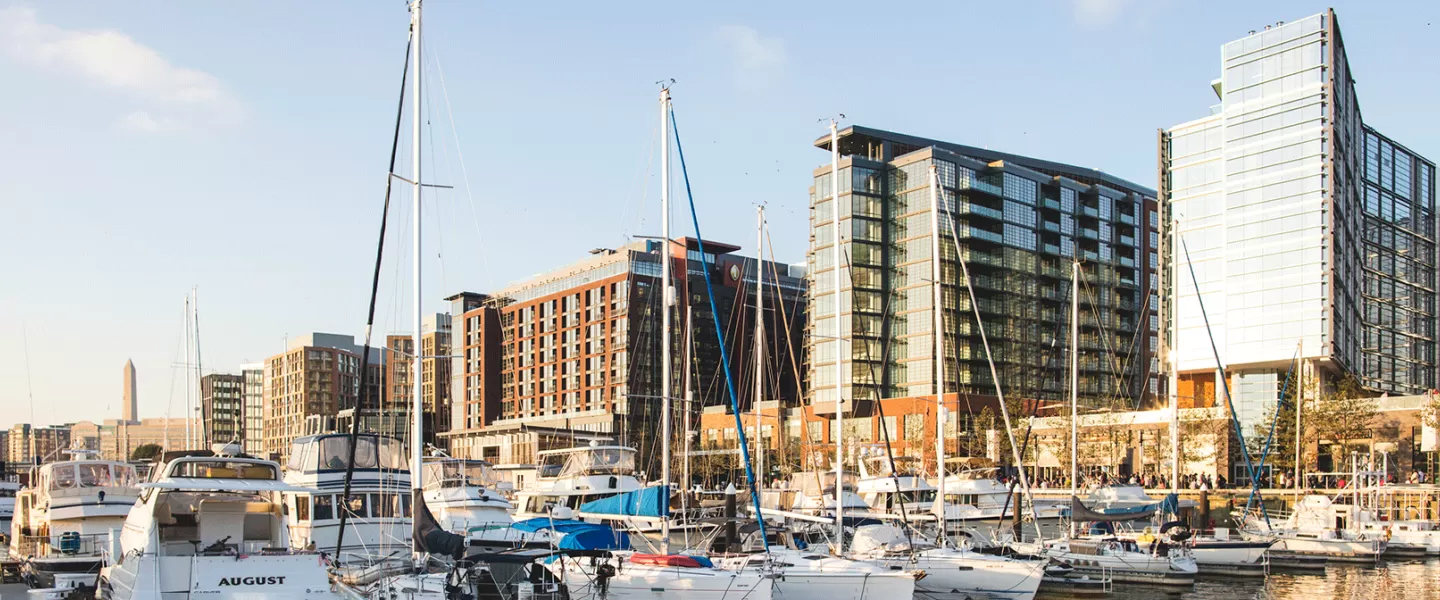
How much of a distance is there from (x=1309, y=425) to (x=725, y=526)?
56010 mm

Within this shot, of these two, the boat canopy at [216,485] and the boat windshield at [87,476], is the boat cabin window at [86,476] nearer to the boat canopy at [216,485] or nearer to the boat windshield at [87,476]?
the boat windshield at [87,476]

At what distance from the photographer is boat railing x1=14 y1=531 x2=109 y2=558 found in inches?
1330

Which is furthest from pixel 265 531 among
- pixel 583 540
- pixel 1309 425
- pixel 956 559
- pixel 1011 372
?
pixel 1011 372

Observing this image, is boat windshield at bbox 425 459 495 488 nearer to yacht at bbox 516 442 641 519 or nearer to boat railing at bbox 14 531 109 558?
yacht at bbox 516 442 641 519

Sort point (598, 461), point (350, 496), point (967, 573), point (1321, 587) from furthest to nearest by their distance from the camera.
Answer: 1. point (598, 461)
2. point (1321, 587)
3. point (967, 573)
4. point (350, 496)

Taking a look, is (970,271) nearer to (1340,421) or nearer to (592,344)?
(1340,421)

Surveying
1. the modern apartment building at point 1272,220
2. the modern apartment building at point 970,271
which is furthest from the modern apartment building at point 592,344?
the modern apartment building at point 1272,220

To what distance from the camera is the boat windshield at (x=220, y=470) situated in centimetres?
2722

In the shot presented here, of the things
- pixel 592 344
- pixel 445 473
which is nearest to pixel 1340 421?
pixel 445 473

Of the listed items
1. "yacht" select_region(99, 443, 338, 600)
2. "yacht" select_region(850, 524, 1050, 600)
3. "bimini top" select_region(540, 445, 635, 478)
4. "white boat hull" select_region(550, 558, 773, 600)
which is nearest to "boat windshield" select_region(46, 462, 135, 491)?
"yacht" select_region(99, 443, 338, 600)

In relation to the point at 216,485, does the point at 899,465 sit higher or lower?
lower

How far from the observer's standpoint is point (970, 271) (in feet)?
413

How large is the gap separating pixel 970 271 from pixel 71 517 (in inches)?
3962

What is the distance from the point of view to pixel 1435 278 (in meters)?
136
